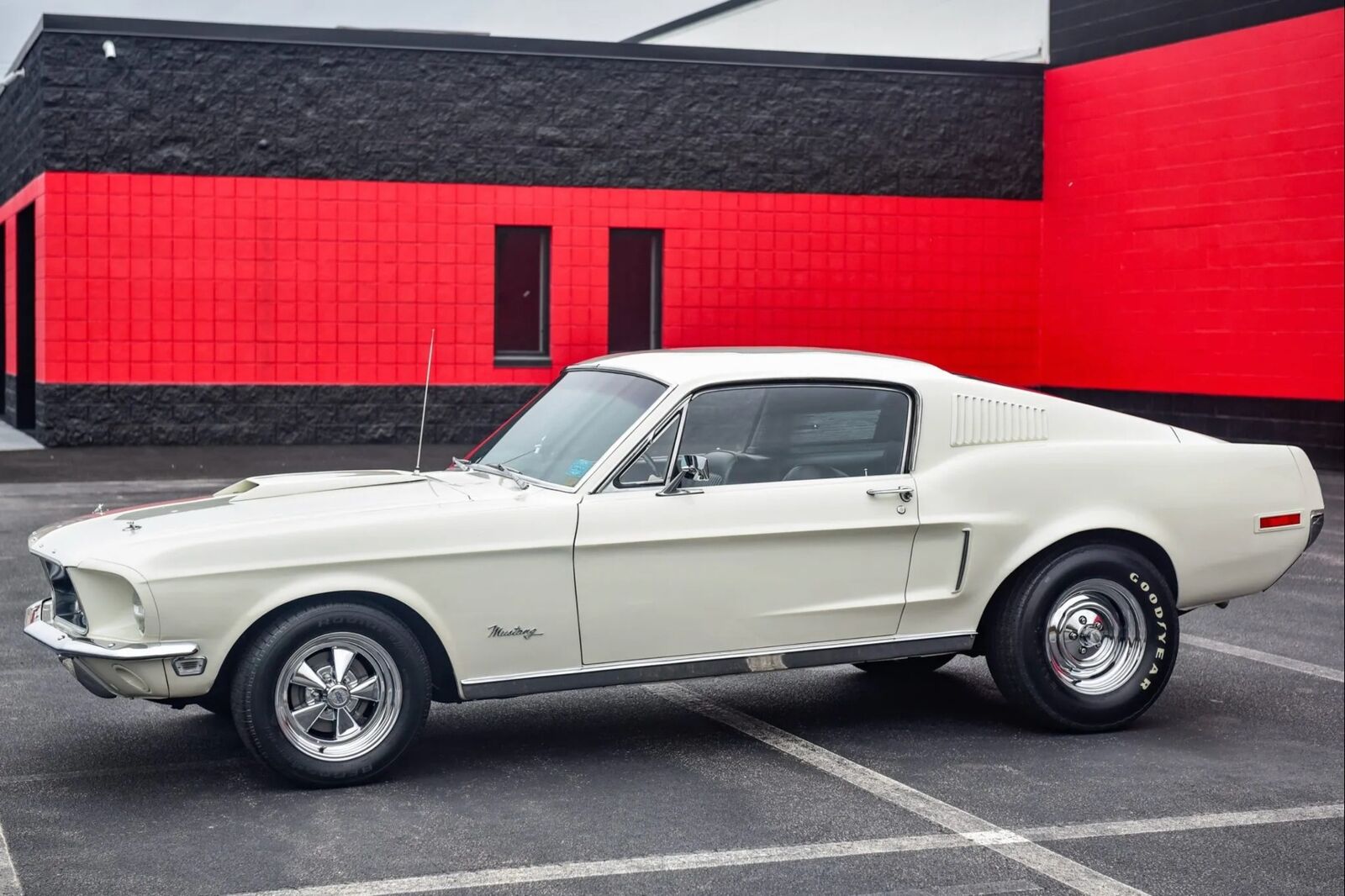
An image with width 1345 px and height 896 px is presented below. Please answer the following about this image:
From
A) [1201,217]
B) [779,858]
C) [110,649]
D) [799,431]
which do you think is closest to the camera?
[779,858]

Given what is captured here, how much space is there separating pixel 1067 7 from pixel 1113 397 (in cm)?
543

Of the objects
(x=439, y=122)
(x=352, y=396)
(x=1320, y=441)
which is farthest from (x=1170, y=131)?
(x=352, y=396)

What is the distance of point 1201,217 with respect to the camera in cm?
2000

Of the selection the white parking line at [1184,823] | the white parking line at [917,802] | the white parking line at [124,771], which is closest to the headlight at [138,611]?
the white parking line at [124,771]

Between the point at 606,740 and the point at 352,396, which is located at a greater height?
the point at 352,396

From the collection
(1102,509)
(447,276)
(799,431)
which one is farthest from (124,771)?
(447,276)

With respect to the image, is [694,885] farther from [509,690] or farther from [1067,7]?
[1067,7]

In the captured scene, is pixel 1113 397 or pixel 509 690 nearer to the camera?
pixel 509 690

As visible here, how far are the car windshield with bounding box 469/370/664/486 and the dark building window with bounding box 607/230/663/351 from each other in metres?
14.4

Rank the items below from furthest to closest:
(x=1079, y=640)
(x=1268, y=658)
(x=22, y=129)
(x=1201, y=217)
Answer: (x=22, y=129) < (x=1201, y=217) < (x=1268, y=658) < (x=1079, y=640)

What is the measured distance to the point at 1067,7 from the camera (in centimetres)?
2227

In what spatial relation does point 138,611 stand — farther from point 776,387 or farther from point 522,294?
point 522,294

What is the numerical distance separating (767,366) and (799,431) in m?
0.29

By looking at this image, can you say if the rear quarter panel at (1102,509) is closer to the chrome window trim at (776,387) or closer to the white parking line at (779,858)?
the chrome window trim at (776,387)
